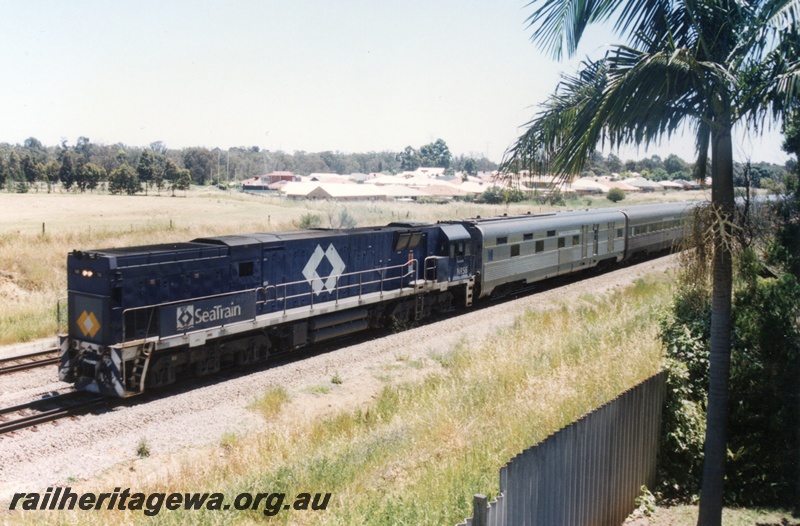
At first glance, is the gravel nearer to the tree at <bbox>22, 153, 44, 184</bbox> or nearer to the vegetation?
the vegetation

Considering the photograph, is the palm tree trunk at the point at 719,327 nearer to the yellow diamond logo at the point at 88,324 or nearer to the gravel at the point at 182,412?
the gravel at the point at 182,412

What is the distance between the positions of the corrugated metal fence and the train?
8.13 feet

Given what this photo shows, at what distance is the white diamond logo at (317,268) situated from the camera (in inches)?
725

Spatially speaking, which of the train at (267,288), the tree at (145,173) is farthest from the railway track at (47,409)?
the tree at (145,173)

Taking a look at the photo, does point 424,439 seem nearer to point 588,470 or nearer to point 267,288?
point 588,470

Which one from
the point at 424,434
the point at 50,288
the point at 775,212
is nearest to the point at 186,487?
the point at 424,434

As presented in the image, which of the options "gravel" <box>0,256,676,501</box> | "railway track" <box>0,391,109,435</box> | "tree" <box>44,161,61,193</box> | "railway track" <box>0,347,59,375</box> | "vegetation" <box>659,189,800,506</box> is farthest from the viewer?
"tree" <box>44,161,61,193</box>

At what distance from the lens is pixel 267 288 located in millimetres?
16953

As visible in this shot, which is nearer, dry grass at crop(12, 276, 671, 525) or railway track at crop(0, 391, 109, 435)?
dry grass at crop(12, 276, 671, 525)

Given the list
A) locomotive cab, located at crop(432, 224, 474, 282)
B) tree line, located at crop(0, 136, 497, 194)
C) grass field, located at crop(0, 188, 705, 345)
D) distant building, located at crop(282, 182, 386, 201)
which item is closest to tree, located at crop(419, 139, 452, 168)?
tree line, located at crop(0, 136, 497, 194)

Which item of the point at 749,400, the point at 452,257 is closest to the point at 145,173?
the point at 452,257

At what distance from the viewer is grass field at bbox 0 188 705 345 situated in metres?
23.1

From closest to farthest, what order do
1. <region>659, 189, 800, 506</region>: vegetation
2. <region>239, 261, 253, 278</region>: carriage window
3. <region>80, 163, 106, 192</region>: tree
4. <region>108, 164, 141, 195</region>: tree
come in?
<region>659, 189, 800, 506</region>: vegetation, <region>239, 261, 253, 278</region>: carriage window, <region>108, 164, 141, 195</region>: tree, <region>80, 163, 106, 192</region>: tree

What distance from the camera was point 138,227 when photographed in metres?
36.8
